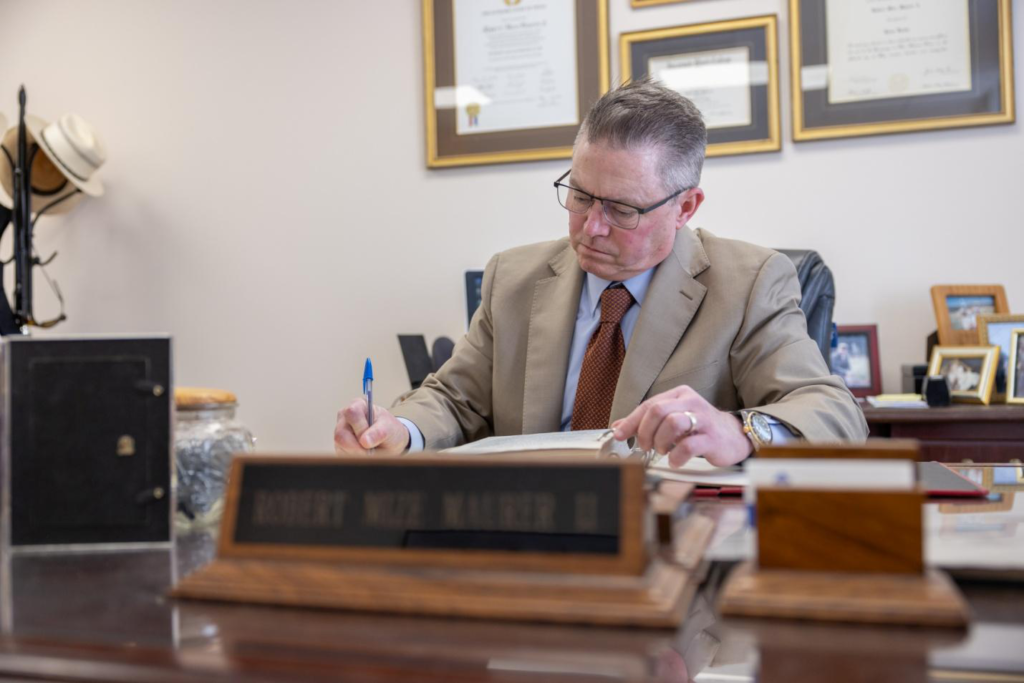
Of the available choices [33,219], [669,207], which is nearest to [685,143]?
[669,207]

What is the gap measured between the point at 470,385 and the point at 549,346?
25 cm

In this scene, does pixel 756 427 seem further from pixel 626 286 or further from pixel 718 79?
pixel 718 79

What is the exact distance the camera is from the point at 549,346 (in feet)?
6.36

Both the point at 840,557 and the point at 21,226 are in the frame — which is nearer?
the point at 840,557

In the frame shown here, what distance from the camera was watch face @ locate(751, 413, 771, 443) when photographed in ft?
4.77

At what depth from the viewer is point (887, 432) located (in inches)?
106

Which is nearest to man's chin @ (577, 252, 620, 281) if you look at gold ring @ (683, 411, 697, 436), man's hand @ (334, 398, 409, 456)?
man's hand @ (334, 398, 409, 456)

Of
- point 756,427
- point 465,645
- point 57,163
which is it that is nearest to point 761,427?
point 756,427

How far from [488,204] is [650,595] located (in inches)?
116

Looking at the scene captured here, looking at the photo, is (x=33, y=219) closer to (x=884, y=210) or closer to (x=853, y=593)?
(x=884, y=210)

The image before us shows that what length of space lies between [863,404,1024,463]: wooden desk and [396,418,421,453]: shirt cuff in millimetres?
1416

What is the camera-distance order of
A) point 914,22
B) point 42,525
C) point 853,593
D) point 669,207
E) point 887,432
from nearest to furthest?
1. point 853,593
2. point 42,525
3. point 669,207
4. point 887,432
5. point 914,22

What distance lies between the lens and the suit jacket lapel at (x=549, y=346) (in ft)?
6.24

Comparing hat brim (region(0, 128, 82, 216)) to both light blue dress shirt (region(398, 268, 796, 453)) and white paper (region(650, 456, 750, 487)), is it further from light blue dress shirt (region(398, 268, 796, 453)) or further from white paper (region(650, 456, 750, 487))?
white paper (region(650, 456, 750, 487))
